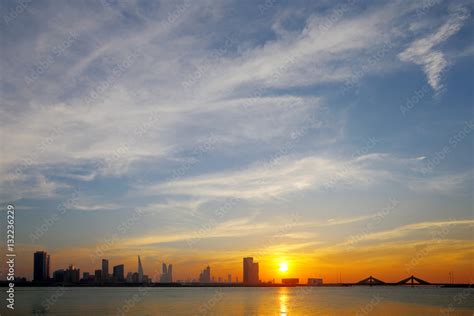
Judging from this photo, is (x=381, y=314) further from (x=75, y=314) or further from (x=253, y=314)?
(x=75, y=314)

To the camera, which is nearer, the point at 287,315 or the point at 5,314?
the point at 5,314

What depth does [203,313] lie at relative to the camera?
285 ft

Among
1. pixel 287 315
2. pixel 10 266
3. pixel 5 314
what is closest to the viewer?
pixel 10 266

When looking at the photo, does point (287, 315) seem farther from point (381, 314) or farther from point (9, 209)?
point (9, 209)

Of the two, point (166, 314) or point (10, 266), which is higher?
point (10, 266)

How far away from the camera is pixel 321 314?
3310 inches

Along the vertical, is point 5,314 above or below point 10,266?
below

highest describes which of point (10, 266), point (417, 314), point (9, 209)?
point (9, 209)

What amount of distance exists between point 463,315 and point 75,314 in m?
69.8

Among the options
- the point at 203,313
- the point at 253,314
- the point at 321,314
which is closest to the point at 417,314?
the point at 321,314

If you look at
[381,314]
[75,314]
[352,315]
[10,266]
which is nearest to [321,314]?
[352,315]

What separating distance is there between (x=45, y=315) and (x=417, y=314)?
6692 centimetres

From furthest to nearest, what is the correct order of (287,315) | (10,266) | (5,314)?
(287,315) < (5,314) < (10,266)

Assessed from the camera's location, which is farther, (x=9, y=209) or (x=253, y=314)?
(x=253, y=314)
